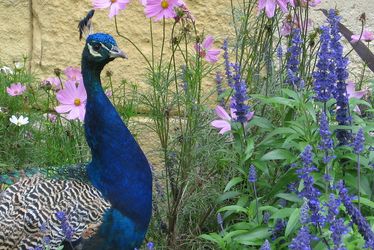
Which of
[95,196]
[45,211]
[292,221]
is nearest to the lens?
[292,221]

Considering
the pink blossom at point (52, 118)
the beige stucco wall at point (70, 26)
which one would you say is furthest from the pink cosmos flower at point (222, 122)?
the beige stucco wall at point (70, 26)

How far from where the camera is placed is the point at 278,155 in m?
3.22

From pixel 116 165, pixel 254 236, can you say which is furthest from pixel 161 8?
pixel 254 236

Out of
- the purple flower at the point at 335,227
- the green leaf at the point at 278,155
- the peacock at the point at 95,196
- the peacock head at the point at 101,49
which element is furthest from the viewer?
the peacock head at the point at 101,49

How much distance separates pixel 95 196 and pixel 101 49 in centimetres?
55

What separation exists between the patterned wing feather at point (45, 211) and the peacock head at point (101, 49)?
1.56 feet

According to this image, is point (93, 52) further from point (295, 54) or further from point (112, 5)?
point (295, 54)

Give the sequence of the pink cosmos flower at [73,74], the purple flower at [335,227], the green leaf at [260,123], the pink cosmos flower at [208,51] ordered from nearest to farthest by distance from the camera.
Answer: the purple flower at [335,227] → the green leaf at [260,123] → the pink cosmos flower at [208,51] → the pink cosmos flower at [73,74]

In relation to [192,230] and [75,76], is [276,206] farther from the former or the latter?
[75,76]

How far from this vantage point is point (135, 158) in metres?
3.63

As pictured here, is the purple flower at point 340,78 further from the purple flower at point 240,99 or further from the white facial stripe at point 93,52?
the white facial stripe at point 93,52

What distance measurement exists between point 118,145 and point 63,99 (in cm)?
50

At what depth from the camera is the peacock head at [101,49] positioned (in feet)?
11.6

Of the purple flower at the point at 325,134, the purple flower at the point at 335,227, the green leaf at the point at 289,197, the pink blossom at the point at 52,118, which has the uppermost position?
the purple flower at the point at 325,134
